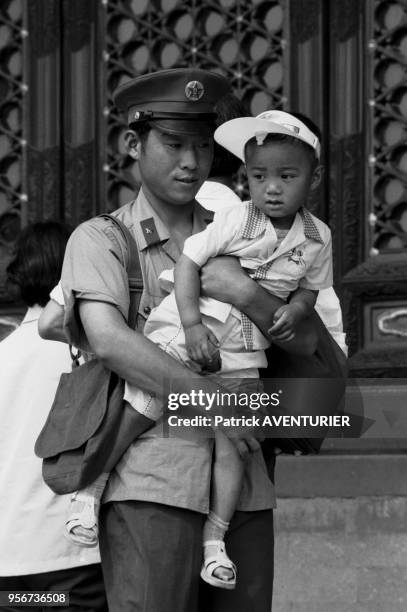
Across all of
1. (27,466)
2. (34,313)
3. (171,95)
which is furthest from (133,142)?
(27,466)

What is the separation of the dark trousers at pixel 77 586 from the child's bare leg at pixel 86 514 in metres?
0.71

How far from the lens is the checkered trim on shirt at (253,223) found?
3547mm

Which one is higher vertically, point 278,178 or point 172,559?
point 278,178

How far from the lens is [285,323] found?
3463 mm

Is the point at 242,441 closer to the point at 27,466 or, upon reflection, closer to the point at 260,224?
the point at 260,224

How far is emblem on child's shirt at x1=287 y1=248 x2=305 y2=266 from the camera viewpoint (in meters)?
3.58

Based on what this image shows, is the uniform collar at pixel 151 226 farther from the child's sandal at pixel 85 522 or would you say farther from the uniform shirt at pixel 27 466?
the uniform shirt at pixel 27 466

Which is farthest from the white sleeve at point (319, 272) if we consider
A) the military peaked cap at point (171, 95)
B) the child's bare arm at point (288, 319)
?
the military peaked cap at point (171, 95)

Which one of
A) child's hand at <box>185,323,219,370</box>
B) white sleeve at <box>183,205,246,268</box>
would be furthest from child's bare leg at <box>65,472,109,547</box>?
white sleeve at <box>183,205,246,268</box>

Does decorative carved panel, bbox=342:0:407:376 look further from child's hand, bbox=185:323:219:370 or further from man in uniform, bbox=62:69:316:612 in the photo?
child's hand, bbox=185:323:219:370

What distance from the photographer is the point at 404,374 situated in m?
6.48

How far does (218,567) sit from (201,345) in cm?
52

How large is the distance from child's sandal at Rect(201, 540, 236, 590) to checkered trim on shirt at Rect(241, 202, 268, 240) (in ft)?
2.49

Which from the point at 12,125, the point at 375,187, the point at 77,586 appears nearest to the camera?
the point at 77,586
